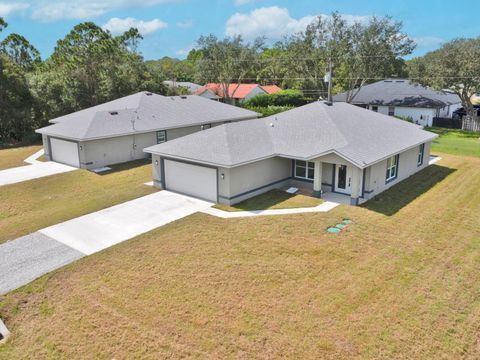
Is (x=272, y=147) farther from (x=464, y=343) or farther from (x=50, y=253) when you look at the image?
(x=464, y=343)

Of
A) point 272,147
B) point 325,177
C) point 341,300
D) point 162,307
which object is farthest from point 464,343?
point 272,147

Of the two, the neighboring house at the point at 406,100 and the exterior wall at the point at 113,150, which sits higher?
the neighboring house at the point at 406,100

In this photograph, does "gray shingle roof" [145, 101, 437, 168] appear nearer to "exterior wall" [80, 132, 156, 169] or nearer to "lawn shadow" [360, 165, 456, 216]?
"lawn shadow" [360, 165, 456, 216]

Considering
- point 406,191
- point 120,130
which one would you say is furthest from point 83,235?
point 406,191

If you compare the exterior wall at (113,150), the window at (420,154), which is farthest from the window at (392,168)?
the exterior wall at (113,150)

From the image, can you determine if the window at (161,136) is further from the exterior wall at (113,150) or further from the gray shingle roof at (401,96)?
the gray shingle roof at (401,96)

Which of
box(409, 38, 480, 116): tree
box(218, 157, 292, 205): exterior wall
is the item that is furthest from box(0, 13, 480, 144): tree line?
box(218, 157, 292, 205): exterior wall
